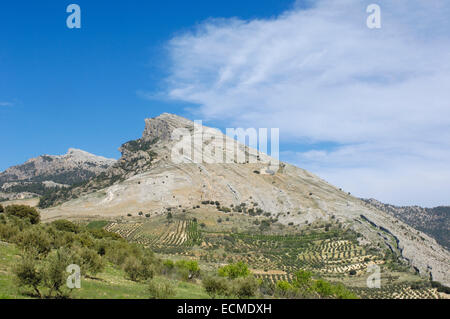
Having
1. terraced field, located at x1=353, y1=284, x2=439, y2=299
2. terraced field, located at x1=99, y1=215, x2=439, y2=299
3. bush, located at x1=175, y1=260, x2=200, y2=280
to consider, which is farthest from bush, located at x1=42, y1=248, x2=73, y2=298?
terraced field, located at x1=353, y1=284, x2=439, y2=299

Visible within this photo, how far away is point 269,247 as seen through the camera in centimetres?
14462

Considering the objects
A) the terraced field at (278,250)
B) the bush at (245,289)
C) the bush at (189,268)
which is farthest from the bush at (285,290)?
the bush at (245,289)

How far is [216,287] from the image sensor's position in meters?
37.1

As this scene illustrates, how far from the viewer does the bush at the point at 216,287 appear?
36562 millimetres

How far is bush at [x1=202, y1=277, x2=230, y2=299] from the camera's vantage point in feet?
120

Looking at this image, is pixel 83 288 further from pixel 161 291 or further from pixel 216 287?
pixel 216 287

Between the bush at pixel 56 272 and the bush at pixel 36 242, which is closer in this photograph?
the bush at pixel 56 272

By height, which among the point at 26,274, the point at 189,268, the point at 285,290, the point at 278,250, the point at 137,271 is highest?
the point at 26,274

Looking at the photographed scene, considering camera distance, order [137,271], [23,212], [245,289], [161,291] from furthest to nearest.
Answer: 1. [23,212]
2. [137,271]
3. [245,289]
4. [161,291]

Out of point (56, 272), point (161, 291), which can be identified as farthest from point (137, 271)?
point (56, 272)

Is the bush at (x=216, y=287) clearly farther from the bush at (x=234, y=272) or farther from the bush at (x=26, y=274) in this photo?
the bush at (x=234, y=272)

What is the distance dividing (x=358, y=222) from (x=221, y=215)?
248 ft
